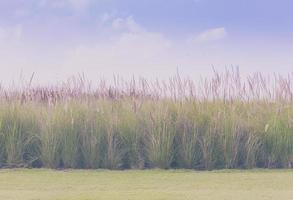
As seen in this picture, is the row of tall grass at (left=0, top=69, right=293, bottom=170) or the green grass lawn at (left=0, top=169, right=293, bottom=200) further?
the row of tall grass at (left=0, top=69, right=293, bottom=170)

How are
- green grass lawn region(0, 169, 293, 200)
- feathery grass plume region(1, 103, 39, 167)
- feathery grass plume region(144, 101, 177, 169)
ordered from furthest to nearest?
1. feathery grass plume region(1, 103, 39, 167)
2. feathery grass plume region(144, 101, 177, 169)
3. green grass lawn region(0, 169, 293, 200)

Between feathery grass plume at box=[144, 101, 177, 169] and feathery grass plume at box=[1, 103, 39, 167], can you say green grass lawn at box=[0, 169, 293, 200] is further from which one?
feathery grass plume at box=[1, 103, 39, 167]

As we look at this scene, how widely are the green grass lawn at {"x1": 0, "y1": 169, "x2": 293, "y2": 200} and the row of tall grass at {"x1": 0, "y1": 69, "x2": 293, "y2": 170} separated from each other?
388mm

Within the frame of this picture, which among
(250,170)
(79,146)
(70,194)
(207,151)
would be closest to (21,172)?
(79,146)

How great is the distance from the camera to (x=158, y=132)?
278 inches

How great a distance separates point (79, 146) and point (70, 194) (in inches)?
90.1

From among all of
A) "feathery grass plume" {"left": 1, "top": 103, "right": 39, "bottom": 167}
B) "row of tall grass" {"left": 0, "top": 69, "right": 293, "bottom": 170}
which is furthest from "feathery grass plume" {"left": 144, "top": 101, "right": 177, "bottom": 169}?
"feathery grass plume" {"left": 1, "top": 103, "right": 39, "bottom": 167}

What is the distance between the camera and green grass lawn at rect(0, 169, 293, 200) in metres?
4.74

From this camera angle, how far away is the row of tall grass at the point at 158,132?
275 inches

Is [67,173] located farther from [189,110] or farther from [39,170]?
[189,110]

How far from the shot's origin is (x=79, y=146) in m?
7.08

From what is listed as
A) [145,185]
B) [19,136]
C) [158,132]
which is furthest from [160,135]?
[19,136]

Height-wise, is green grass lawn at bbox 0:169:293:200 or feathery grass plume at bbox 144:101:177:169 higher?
feathery grass plume at bbox 144:101:177:169

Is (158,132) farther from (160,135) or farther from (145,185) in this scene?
(145,185)
